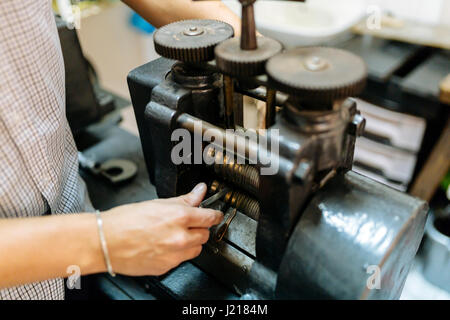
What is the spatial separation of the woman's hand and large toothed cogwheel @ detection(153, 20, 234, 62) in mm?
298

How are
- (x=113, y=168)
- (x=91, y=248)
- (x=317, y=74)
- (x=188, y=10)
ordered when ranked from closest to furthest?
1. (x=317, y=74)
2. (x=91, y=248)
3. (x=188, y=10)
4. (x=113, y=168)

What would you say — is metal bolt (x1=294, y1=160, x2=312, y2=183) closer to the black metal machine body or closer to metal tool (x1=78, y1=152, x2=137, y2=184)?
the black metal machine body

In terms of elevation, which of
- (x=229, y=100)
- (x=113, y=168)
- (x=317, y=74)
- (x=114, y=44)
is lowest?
(x=114, y=44)

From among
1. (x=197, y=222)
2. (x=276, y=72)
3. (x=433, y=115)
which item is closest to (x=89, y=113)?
(x=197, y=222)

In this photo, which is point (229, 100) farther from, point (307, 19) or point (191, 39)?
point (307, 19)

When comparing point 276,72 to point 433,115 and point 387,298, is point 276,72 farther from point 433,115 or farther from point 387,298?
point 433,115

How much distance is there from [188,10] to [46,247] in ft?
2.44

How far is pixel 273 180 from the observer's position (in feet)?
2.17

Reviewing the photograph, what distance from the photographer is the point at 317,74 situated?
0.63 meters

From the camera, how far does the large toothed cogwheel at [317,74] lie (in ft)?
1.95

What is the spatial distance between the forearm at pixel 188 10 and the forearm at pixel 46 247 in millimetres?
661

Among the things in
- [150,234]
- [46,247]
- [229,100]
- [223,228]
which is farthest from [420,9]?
[46,247]

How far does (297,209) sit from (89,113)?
1.00 meters

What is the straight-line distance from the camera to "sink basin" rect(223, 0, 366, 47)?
213cm
